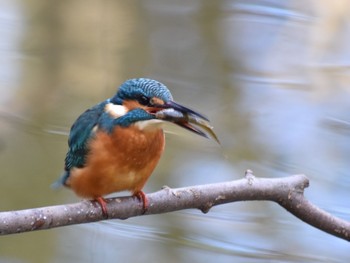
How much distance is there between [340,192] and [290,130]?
446 mm

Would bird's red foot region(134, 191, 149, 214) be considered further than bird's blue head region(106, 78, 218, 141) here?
Yes

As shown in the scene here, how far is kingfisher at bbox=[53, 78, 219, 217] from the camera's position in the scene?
1.40 meters

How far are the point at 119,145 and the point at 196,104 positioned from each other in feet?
6.63

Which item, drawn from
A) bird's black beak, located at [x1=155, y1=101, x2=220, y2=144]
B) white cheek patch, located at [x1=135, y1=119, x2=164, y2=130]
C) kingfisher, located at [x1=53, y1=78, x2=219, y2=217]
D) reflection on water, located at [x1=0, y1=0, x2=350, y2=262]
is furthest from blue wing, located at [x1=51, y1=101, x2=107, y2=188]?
reflection on water, located at [x1=0, y1=0, x2=350, y2=262]

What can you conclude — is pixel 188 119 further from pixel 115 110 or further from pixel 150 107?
pixel 115 110

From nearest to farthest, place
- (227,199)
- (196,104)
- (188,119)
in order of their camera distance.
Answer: (188,119), (227,199), (196,104)

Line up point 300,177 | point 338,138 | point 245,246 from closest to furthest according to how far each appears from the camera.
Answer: point 300,177
point 245,246
point 338,138

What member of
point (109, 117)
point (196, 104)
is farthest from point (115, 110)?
point (196, 104)

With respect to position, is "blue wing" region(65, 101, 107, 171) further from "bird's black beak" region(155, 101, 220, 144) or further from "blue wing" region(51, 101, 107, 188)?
"bird's black beak" region(155, 101, 220, 144)

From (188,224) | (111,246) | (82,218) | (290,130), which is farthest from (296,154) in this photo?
(82,218)

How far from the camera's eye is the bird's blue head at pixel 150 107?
50.6 inches

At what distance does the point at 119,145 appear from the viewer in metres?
1.45

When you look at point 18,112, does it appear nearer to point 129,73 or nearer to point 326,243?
point 129,73

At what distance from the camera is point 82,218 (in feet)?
4.32
